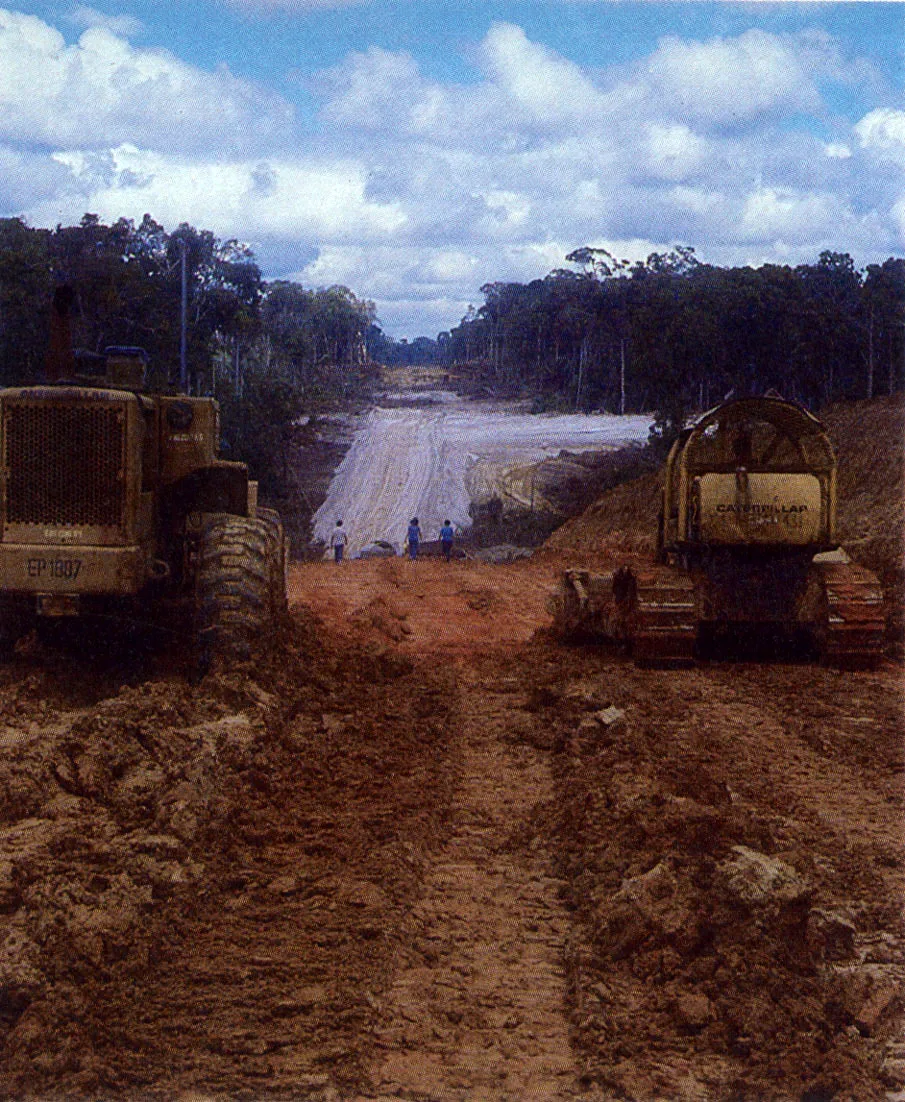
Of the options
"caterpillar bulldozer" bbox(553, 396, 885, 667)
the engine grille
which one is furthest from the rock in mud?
"caterpillar bulldozer" bbox(553, 396, 885, 667)

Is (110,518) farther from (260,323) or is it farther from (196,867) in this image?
(260,323)

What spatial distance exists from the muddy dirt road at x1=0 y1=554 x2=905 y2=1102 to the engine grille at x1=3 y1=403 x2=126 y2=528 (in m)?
1.50

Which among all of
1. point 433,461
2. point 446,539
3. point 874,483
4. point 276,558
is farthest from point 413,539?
point 433,461

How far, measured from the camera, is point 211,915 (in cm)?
611

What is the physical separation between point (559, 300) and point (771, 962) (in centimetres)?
8361

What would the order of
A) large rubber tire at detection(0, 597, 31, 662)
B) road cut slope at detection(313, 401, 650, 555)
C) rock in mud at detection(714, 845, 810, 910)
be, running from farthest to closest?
road cut slope at detection(313, 401, 650, 555), large rubber tire at detection(0, 597, 31, 662), rock in mud at detection(714, 845, 810, 910)

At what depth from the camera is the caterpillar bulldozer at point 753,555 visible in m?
14.3

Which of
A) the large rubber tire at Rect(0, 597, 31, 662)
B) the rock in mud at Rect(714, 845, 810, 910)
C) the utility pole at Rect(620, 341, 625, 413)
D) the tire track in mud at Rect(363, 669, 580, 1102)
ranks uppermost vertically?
the utility pole at Rect(620, 341, 625, 413)

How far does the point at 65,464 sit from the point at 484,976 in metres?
7.20

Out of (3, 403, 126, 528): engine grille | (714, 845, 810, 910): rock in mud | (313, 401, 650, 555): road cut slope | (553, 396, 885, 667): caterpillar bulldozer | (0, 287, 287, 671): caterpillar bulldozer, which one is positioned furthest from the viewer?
(313, 401, 650, 555): road cut slope

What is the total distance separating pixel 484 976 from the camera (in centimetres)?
550

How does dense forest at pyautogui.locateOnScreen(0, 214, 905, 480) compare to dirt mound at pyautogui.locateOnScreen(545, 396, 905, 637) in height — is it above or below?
above

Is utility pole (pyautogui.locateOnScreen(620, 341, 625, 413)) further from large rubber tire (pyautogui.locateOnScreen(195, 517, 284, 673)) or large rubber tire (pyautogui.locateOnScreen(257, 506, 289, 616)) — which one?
large rubber tire (pyautogui.locateOnScreen(195, 517, 284, 673))

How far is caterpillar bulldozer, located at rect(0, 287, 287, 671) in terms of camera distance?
11055mm
